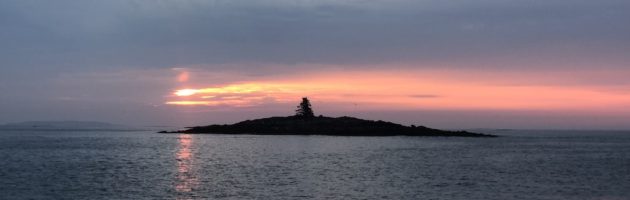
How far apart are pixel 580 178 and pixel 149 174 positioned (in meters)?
38.6

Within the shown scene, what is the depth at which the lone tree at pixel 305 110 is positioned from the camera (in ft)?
644

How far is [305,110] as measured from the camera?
197500 millimetres

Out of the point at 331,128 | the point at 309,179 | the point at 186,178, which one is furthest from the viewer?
the point at 331,128

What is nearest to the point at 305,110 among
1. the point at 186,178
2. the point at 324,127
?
the point at 324,127

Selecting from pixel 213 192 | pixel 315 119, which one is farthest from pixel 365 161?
pixel 315 119

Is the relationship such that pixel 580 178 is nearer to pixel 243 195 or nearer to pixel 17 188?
pixel 243 195

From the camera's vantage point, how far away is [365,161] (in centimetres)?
7619

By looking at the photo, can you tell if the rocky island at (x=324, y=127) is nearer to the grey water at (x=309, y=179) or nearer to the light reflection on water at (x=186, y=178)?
the grey water at (x=309, y=179)

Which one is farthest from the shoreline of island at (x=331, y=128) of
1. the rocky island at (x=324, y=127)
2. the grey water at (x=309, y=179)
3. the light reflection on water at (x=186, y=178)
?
the light reflection on water at (x=186, y=178)

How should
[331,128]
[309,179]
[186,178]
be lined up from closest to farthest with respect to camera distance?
[309,179] < [186,178] < [331,128]

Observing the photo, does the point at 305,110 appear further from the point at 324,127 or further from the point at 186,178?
the point at 186,178

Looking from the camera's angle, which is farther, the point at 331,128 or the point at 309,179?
the point at 331,128

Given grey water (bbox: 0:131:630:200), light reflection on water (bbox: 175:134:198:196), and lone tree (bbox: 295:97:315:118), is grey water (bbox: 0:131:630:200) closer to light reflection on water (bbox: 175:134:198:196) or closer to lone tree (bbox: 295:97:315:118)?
light reflection on water (bbox: 175:134:198:196)

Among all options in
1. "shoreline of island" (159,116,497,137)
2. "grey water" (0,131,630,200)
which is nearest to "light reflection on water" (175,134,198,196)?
"grey water" (0,131,630,200)
